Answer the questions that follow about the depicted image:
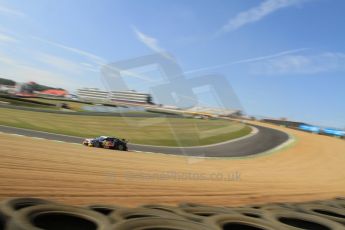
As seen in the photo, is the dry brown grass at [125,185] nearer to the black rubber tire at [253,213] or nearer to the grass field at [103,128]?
the black rubber tire at [253,213]

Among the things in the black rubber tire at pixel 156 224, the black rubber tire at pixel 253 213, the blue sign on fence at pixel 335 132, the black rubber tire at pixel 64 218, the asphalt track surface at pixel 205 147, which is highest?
the blue sign on fence at pixel 335 132

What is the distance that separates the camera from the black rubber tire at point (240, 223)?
5.89 m

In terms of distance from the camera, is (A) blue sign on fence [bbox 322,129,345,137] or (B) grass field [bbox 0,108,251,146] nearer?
(B) grass field [bbox 0,108,251,146]

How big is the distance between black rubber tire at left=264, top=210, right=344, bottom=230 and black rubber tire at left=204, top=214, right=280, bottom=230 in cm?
62

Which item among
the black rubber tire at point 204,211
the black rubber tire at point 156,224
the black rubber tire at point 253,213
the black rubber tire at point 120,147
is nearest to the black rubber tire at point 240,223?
the black rubber tire at point 156,224

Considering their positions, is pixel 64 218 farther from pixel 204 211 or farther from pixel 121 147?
pixel 121 147

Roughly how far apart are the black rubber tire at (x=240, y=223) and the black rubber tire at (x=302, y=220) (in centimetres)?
62

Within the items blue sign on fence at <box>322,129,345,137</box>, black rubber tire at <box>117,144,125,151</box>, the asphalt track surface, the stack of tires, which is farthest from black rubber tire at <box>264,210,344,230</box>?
blue sign on fence at <box>322,129,345,137</box>

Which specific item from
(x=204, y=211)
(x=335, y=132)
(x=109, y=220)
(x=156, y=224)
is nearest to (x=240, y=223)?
(x=204, y=211)

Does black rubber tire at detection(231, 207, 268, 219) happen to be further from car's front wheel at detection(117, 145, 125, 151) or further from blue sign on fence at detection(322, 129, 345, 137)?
blue sign on fence at detection(322, 129, 345, 137)

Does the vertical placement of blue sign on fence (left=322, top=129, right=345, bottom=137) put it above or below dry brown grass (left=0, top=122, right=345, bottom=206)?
above

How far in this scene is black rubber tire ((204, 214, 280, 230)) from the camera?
5.89m

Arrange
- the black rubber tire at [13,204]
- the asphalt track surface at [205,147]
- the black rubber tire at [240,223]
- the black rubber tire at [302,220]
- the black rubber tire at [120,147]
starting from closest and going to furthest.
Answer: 1. the black rubber tire at [13,204]
2. the black rubber tire at [240,223]
3. the black rubber tire at [302,220]
4. the black rubber tire at [120,147]
5. the asphalt track surface at [205,147]

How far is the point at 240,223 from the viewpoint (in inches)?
241
